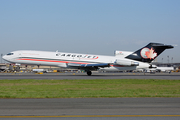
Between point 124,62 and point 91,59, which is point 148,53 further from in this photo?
point 91,59

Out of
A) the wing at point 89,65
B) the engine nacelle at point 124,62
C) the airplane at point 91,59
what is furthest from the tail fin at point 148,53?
the wing at point 89,65

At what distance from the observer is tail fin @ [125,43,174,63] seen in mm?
46781

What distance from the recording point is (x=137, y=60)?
47.8 metres

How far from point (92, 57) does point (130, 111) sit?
3665 centimetres

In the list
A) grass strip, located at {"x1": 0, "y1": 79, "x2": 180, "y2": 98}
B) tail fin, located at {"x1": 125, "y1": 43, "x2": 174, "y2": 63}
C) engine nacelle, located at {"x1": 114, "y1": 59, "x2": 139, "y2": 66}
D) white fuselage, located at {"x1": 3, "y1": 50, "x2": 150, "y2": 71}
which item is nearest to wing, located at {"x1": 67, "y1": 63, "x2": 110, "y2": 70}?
white fuselage, located at {"x1": 3, "y1": 50, "x2": 150, "y2": 71}

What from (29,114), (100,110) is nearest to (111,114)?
(100,110)

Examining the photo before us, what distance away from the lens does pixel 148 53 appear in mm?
47219

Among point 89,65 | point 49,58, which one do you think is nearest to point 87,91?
point 89,65

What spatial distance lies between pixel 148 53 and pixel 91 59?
12.7 m

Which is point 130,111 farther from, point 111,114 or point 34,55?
point 34,55

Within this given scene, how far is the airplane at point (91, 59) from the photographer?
141 ft

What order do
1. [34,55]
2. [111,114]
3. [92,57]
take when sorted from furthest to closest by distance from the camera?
A: [92,57] < [34,55] < [111,114]

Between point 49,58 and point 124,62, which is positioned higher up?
point 49,58

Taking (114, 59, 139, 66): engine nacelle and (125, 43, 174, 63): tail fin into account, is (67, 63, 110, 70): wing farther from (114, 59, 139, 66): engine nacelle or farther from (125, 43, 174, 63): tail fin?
(125, 43, 174, 63): tail fin
